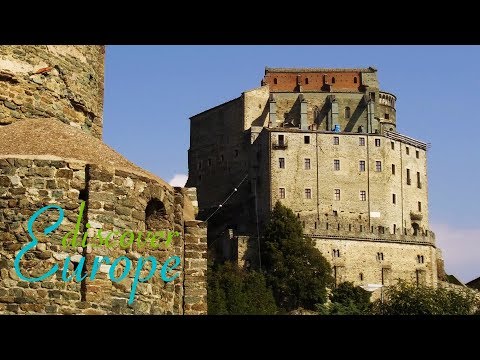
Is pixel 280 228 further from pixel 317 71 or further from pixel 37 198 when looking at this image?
pixel 37 198

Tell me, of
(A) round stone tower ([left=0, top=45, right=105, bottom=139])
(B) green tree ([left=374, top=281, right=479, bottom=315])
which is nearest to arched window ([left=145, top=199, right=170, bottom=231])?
(A) round stone tower ([left=0, top=45, right=105, bottom=139])

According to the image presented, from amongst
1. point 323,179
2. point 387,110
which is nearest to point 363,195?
point 323,179

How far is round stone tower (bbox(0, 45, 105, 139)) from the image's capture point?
14.0 meters

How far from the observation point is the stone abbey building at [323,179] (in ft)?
333

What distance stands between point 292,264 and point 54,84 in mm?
81194

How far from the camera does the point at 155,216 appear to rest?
1304 centimetres

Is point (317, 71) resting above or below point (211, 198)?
above

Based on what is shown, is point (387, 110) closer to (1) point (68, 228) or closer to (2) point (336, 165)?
(2) point (336, 165)

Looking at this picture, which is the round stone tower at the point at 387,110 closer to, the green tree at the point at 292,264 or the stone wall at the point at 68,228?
the green tree at the point at 292,264

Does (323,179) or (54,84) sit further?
(323,179)
